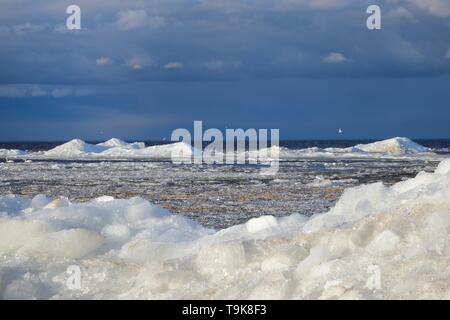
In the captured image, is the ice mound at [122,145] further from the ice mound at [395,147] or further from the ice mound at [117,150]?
the ice mound at [395,147]

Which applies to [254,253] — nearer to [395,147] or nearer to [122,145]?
[395,147]

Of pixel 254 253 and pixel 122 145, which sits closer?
pixel 254 253

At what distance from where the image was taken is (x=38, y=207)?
772cm

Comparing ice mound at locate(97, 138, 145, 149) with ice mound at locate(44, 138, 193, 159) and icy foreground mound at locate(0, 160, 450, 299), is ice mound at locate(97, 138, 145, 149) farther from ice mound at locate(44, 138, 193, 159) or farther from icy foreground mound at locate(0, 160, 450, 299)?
Answer: icy foreground mound at locate(0, 160, 450, 299)

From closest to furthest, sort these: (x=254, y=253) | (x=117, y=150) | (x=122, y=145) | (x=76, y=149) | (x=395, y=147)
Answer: (x=254, y=253), (x=117, y=150), (x=395, y=147), (x=76, y=149), (x=122, y=145)

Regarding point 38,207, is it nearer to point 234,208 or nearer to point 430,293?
point 430,293

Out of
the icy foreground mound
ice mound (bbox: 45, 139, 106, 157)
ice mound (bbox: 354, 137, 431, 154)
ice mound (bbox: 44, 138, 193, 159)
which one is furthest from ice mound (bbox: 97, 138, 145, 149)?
the icy foreground mound

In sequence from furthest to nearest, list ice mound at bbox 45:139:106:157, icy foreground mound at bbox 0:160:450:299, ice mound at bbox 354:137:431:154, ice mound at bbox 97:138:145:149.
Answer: ice mound at bbox 97:138:145:149 → ice mound at bbox 45:139:106:157 → ice mound at bbox 354:137:431:154 → icy foreground mound at bbox 0:160:450:299

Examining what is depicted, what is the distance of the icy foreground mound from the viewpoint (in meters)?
4.92

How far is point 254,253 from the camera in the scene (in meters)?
5.66

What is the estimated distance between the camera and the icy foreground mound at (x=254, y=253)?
492 cm

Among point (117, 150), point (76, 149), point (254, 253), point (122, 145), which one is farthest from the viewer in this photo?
point (122, 145)

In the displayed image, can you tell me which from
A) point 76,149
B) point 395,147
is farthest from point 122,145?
point 395,147
